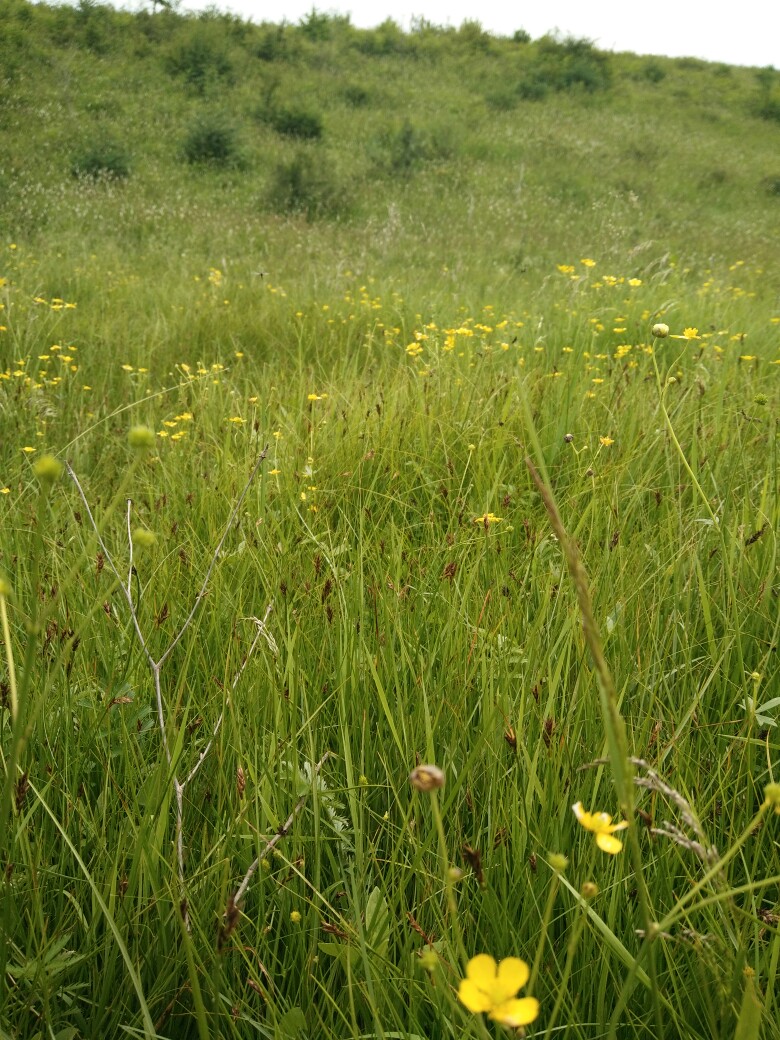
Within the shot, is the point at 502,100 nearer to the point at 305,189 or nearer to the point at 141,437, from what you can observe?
the point at 305,189

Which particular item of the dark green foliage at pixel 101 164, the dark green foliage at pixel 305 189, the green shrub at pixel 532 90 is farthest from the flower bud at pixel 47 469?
the green shrub at pixel 532 90

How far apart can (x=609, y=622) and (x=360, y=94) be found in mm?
16711

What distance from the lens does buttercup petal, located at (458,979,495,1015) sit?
1.21 feet

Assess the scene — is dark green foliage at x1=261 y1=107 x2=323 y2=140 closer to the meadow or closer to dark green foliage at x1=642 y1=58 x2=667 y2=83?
the meadow

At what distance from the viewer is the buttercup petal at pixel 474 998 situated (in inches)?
14.6

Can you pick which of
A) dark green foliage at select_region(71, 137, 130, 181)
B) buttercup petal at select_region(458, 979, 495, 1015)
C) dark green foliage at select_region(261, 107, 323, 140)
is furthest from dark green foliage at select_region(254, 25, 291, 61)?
buttercup petal at select_region(458, 979, 495, 1015)

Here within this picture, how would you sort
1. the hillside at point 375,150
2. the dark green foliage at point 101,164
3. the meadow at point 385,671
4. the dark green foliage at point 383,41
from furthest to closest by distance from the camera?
the dark green foliage at point 383,41 → the dark green foliage at point 101,164 → the hillside at point 375,150 → the meadow at point 385,671

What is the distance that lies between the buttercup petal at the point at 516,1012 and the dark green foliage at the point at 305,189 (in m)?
9.83

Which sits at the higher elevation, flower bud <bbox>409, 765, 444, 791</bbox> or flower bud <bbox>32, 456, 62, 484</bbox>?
flower bud <bbox>32, 456, 62, 484</bbox>

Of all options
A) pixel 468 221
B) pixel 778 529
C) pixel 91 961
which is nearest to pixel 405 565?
pixel 778 529

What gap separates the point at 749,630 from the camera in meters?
1.30

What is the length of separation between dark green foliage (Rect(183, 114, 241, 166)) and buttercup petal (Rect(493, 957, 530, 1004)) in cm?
1263

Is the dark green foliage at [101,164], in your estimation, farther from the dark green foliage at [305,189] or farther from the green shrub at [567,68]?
the green shrub at [567,68]

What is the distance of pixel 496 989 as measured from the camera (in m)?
0.39
